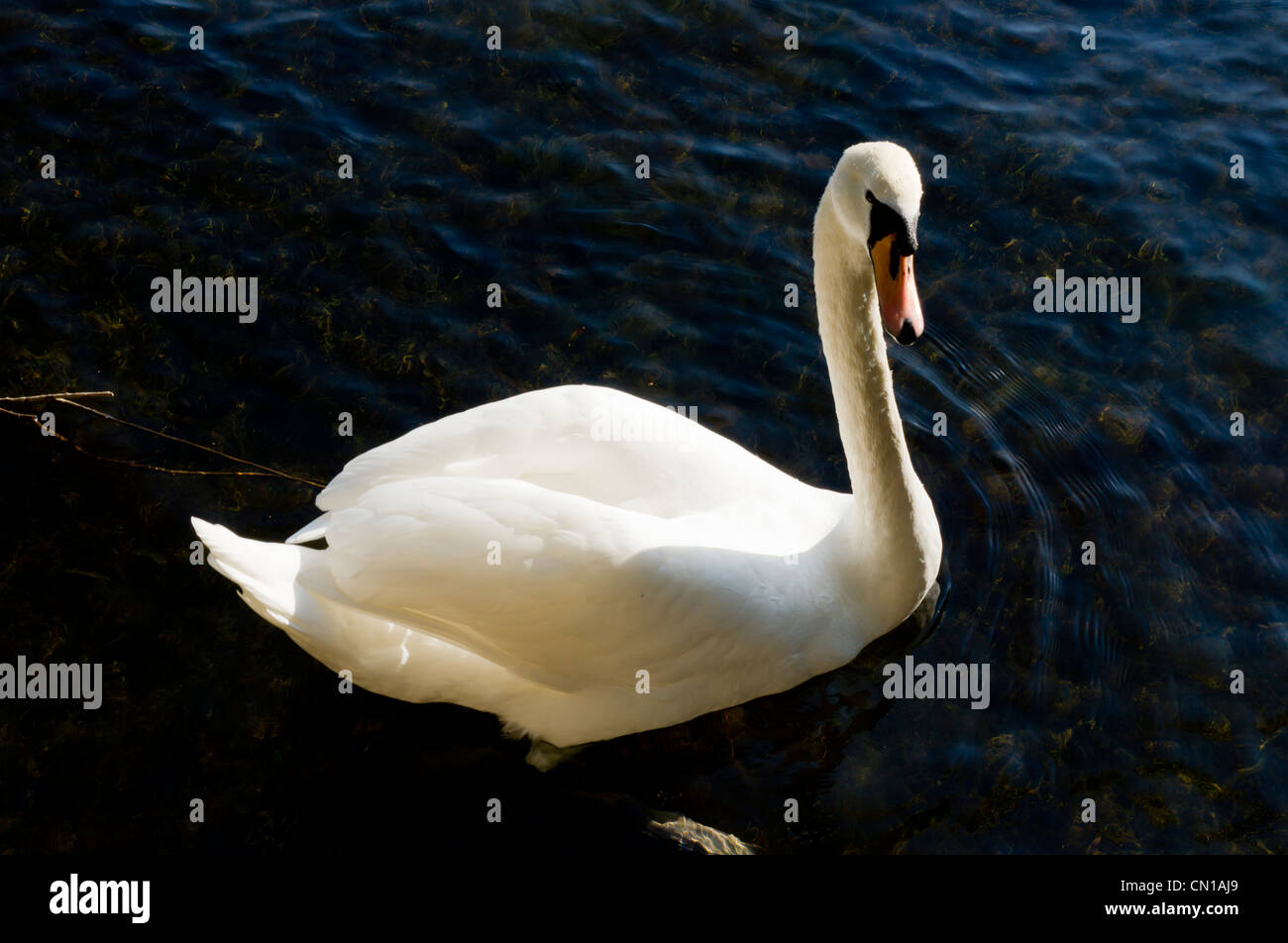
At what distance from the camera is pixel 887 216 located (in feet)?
14.6

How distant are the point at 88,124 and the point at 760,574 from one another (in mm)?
6313

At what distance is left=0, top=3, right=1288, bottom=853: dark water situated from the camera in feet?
18.0

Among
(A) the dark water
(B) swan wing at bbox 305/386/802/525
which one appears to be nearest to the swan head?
(B) swan wing at bbox 305/386/802/525

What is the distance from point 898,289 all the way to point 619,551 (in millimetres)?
1474

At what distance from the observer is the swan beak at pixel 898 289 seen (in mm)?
4516

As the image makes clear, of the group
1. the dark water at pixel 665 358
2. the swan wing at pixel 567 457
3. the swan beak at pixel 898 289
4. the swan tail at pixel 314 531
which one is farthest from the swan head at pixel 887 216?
the swan tail at pixel 314 531

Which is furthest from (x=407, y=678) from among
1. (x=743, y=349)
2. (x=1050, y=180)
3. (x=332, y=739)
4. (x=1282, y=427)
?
(x=1050, y=180)

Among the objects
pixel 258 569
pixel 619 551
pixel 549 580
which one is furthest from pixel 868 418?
pixel 258 569

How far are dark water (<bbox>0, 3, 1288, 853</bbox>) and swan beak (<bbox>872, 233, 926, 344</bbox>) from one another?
207 centimetres

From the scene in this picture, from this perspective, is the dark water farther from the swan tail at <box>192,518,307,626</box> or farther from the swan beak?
the swan beak

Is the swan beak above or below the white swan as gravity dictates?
above
